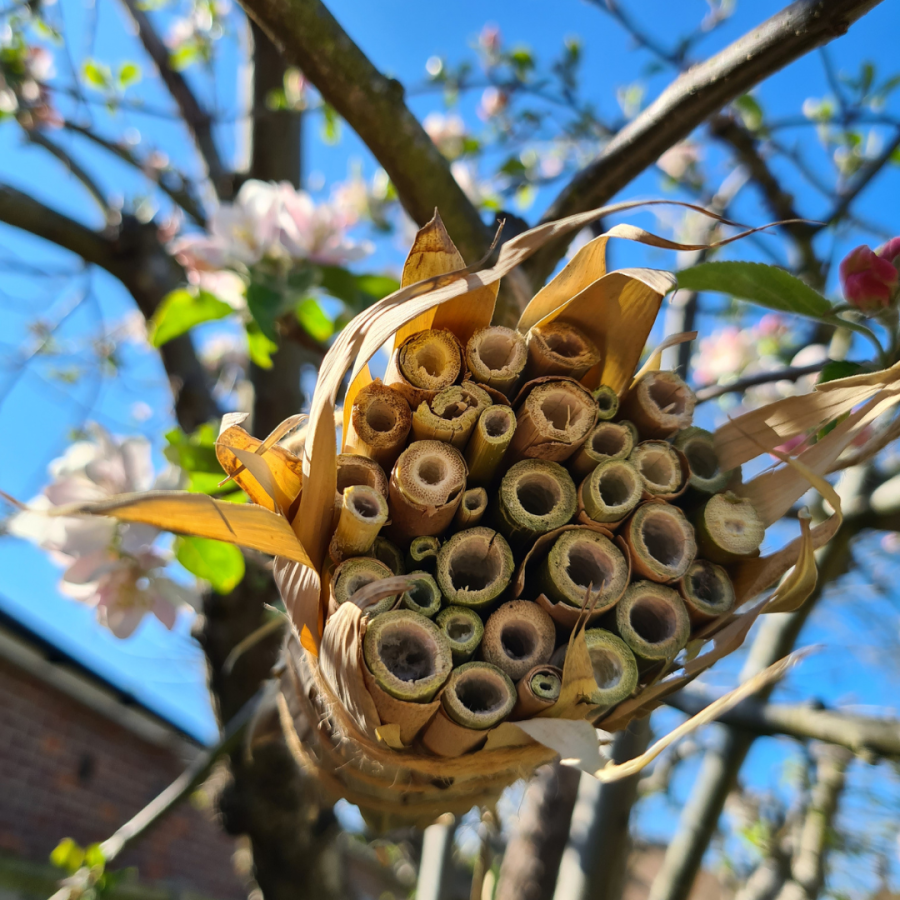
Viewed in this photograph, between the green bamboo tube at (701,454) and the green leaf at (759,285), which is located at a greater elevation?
the green leaf at (759,285)

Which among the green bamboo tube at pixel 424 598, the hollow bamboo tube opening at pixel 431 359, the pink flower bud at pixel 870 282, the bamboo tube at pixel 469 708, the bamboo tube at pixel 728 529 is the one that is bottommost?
the bamboo tube at pixel 469 708

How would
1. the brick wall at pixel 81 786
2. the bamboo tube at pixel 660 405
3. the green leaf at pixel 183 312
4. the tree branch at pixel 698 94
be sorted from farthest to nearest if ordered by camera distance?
the brick wall at pixel 81 786, the green leaf at pixel 183 312, the tree branch at pixel 698 94, the bamboo tube at pixel 660 405

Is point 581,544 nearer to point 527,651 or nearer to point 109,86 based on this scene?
point 527,651

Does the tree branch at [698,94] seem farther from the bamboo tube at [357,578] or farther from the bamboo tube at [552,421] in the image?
the bamboo tube at [357,578]

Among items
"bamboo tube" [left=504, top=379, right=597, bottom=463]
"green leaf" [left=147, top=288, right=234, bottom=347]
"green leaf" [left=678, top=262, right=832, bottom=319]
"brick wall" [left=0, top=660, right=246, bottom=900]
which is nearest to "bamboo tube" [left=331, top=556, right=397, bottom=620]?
"bamboo tube" [left=504, top=379, right=597, bottom=463]

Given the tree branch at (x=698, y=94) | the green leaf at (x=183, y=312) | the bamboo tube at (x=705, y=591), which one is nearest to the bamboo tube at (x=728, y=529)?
the bamboo tube at (x=705, y=591)

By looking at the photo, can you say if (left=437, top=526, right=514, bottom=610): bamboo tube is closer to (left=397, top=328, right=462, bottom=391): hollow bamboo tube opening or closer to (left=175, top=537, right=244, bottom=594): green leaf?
(left=397, top=328, right=462, bottom=391): hollow bamboo tube opening

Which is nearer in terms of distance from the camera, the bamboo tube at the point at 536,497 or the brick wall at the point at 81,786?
the bamboo tube at the point at 536,497
